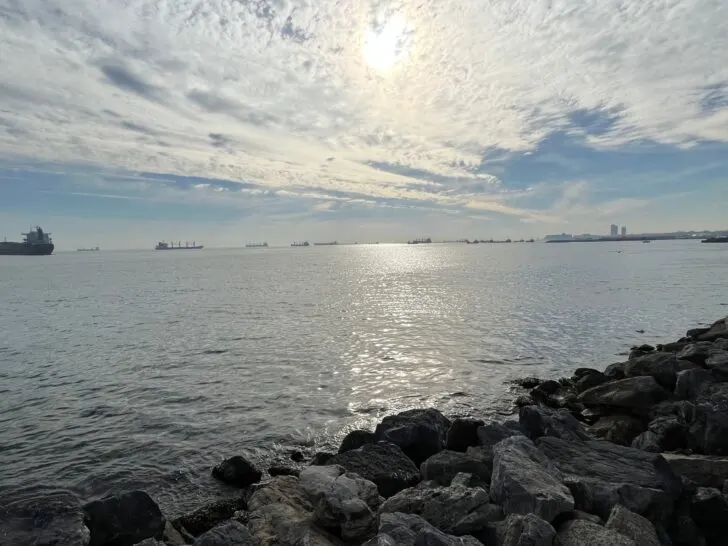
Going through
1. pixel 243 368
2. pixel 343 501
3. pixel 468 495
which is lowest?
pixel 243 368

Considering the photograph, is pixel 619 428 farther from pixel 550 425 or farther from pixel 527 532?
pixel 527 532

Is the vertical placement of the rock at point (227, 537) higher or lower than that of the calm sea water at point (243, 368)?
higher

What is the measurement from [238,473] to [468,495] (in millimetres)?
6330

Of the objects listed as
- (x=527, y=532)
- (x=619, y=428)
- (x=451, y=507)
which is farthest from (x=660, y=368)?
(x=527, y=532)

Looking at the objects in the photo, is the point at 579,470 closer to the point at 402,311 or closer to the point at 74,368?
the point at 74,368

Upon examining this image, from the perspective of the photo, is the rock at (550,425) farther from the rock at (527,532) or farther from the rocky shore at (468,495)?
the rock at (527,532)

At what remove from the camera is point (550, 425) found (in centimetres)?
1151

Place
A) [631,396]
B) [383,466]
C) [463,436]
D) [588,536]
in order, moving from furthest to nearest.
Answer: [631,396]
[463,436]
[383,466]
[588,536]

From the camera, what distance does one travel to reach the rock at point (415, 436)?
1177 centimetres

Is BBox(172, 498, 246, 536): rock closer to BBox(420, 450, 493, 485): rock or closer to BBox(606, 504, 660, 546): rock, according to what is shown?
BBox(420, 450, 493, 485): rock

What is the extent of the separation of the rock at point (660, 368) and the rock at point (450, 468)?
972 cm

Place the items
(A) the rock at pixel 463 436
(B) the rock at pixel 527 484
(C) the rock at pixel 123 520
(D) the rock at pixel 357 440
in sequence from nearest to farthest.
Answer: (B) the rock at pixel 527 484 < (C) the rock at pixel 123 520 < (D) the rock at pixel 357 440 < (A) the rock at pixel 463 436

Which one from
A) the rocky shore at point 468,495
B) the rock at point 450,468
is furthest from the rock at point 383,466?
the rock at point 450,468

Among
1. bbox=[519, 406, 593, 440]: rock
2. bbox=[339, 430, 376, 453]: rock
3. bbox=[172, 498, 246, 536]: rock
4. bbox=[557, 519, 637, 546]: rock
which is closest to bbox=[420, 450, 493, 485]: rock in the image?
bbox=[339, 430, 376, 453]: rock
